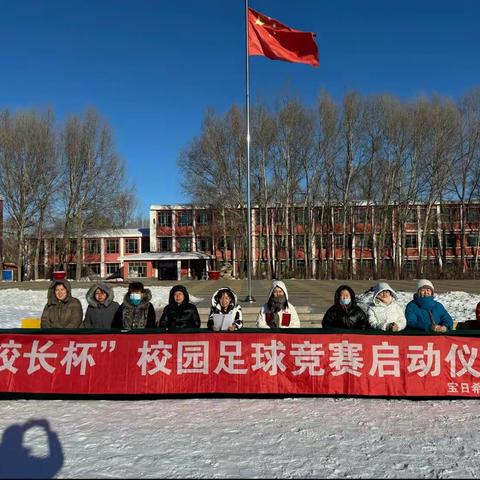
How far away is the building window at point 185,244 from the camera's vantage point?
63438 millimetres

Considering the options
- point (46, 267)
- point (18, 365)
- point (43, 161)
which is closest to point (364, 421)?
point (18, 365)

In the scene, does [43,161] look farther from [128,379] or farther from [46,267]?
[128,379]

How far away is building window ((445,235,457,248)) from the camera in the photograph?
60856 millimetres

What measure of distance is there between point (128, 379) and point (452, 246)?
63.8 meters

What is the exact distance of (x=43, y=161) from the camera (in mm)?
46562

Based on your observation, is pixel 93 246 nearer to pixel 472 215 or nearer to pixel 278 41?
pixel 472 215

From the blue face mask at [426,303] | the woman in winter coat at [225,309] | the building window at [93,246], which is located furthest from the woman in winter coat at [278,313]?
the building window at [93,246]

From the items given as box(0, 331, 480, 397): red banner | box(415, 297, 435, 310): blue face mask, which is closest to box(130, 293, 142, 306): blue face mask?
box(0, 331, 480, 397): red banner

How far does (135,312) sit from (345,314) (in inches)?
126

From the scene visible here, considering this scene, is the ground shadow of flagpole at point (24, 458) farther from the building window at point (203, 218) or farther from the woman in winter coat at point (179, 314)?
the building window at point (203, 218)

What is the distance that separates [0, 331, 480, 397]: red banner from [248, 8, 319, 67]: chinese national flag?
37.2ft

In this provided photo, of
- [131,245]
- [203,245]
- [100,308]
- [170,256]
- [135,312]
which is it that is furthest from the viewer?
[131,245]

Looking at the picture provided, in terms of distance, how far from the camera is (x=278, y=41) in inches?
585

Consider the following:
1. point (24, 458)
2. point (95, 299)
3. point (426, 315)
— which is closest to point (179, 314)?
point (95, 299)
